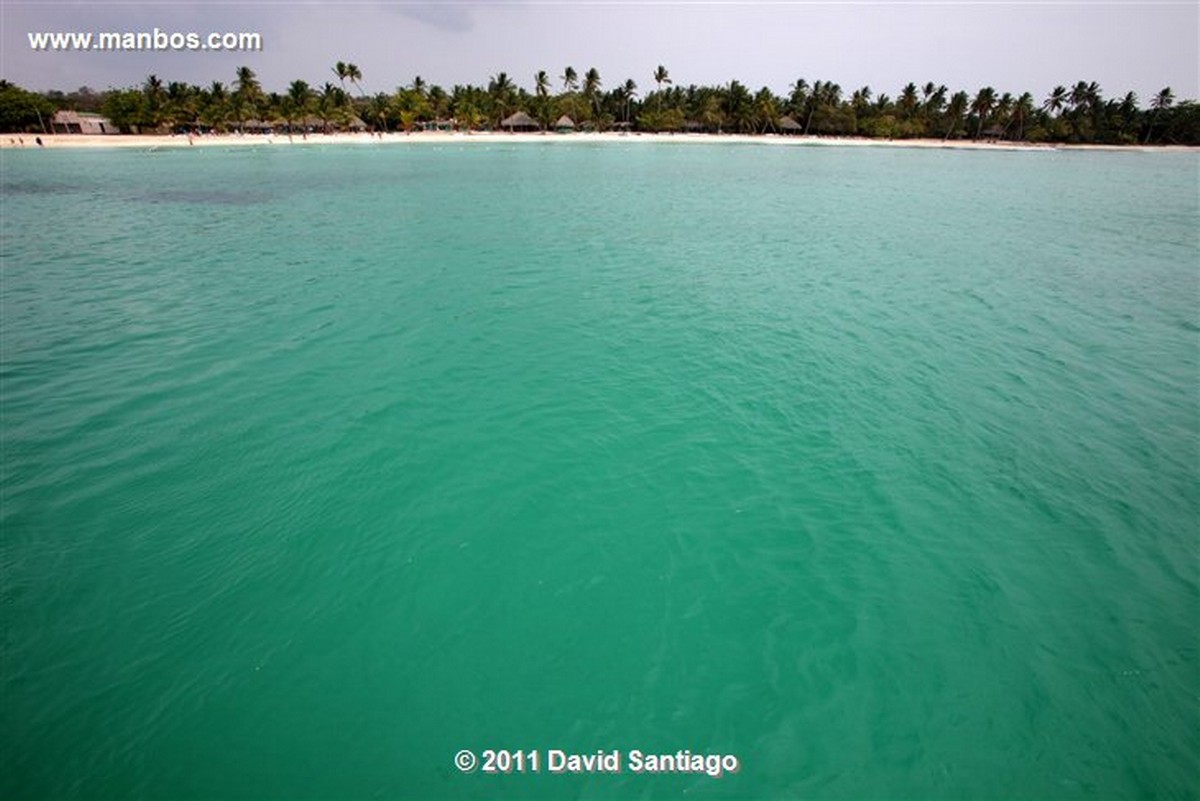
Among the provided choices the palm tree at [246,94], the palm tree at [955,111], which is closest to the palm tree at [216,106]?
the palm tree at [246,94]

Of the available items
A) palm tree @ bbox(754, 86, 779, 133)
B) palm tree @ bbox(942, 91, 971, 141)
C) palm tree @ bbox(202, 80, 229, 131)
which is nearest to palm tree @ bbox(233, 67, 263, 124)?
palm tree @ bbox(202, 80, 229, 131)

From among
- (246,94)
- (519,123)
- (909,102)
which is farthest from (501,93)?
(909,102)

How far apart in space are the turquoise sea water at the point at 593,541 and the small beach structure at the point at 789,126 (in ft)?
474

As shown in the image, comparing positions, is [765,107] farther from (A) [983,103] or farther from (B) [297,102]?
(B) [297,102]

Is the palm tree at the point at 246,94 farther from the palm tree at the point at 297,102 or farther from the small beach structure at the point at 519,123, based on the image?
the small beach structure at the point at 519,123

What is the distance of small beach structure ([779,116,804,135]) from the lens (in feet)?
456

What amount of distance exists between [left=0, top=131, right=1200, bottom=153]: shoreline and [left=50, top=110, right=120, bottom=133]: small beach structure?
406 cm

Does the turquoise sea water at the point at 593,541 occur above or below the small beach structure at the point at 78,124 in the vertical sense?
below

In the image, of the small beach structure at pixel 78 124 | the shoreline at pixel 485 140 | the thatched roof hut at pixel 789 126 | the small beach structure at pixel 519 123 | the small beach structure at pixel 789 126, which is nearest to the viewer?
the shoreline at pixel 485 140

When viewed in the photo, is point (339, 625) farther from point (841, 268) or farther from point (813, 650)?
point (841, 268)

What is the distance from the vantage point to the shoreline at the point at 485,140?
86225mm

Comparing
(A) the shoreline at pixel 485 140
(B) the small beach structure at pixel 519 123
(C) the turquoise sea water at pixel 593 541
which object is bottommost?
(C) the turquoise sea water at pixel 593 541

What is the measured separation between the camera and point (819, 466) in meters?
8.66

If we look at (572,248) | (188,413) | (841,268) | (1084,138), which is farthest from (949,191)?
(1084,138)
